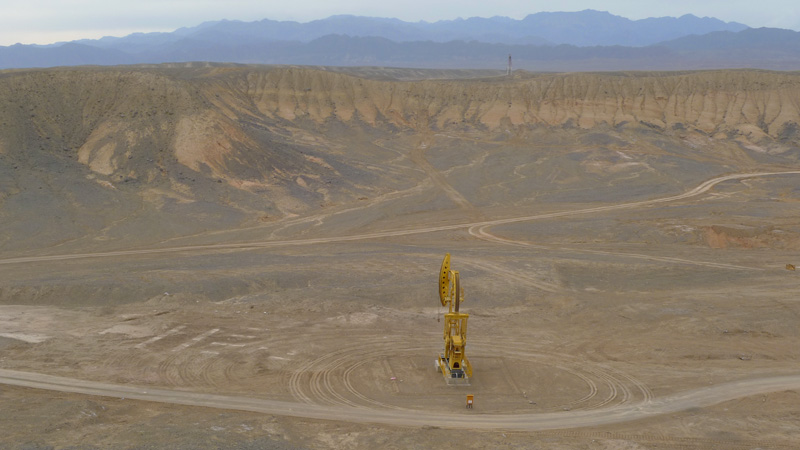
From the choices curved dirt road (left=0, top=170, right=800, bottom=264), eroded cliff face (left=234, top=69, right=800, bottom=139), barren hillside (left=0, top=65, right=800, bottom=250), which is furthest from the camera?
eroded cliff face (left=234, top=69, right=800, bottom=139)

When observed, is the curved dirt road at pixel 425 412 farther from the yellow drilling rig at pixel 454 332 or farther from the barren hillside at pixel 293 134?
the barren hillside at pixel 293 134

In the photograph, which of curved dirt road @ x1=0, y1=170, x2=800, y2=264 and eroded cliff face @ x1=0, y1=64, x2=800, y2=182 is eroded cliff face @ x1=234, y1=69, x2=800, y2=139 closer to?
eroded cliff face @ x1=0, y1=64, x2=800, y2=182

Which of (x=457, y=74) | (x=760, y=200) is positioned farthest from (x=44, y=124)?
(x=457, y=74)

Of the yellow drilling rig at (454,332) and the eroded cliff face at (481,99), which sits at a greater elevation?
the eroded cliff face at (481,99)

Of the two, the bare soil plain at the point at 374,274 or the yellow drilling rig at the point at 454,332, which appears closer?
the bare soil plain at the point at 374,274

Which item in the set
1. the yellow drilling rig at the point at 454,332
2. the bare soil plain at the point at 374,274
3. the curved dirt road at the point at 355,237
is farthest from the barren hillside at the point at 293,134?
the yellow drilling rig at the point at 454,332

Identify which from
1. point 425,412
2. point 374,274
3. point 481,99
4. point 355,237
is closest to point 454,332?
point 425,412

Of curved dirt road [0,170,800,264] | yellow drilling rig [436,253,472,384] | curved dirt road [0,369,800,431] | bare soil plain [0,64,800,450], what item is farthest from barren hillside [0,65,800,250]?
yellow drilling rig [436,253,472,384]

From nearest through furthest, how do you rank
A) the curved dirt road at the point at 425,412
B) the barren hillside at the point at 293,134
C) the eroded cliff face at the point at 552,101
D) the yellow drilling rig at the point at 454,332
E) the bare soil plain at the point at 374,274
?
the curved dirt road at the point at 425,412 < the bare soil plain at the point at 374,274 < the yellow drilling rig at the point at 454,332 < the barren hillside at the point at 293,134 < the eroded cliff face at the point at 552,101
